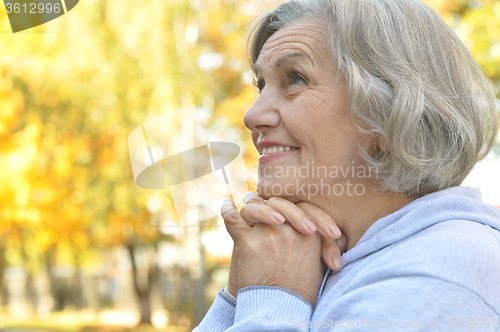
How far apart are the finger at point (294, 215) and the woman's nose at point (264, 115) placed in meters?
0.27

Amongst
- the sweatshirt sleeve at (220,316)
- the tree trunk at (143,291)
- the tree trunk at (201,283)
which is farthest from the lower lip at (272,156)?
the tree trunk at (143,291)

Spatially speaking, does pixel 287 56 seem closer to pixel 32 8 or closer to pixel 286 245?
pixel 286 245

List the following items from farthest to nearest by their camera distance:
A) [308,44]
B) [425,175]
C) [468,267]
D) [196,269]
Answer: [196,269], [308,44], [425,175], [468,267]

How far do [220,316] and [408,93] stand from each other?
3.37 feet

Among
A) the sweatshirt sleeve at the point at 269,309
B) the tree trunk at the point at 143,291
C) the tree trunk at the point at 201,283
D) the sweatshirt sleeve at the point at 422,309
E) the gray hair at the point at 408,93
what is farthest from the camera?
the tree trunk at the point at 143,291

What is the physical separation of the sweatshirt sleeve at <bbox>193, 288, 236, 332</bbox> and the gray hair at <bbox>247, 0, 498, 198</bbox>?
0.71 m

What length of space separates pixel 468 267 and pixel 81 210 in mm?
9672

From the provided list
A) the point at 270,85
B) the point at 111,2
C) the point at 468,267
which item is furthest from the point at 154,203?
the point at 468,267

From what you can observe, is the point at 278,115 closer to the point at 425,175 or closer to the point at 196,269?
the point at 425,175

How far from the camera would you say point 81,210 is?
9648 millimetres

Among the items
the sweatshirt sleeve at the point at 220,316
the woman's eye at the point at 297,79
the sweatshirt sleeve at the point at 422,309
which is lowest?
the sweatshirt sleeve at the point at 220,316

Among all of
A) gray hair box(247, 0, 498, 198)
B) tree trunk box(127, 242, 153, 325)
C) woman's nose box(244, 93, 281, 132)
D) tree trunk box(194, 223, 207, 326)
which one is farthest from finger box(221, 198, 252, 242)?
tree trunk box(127, 242, 153, 325)

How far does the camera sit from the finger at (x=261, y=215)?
1.45m

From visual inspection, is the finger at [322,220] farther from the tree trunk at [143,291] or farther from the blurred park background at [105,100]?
the tree trunk at [143,291]
